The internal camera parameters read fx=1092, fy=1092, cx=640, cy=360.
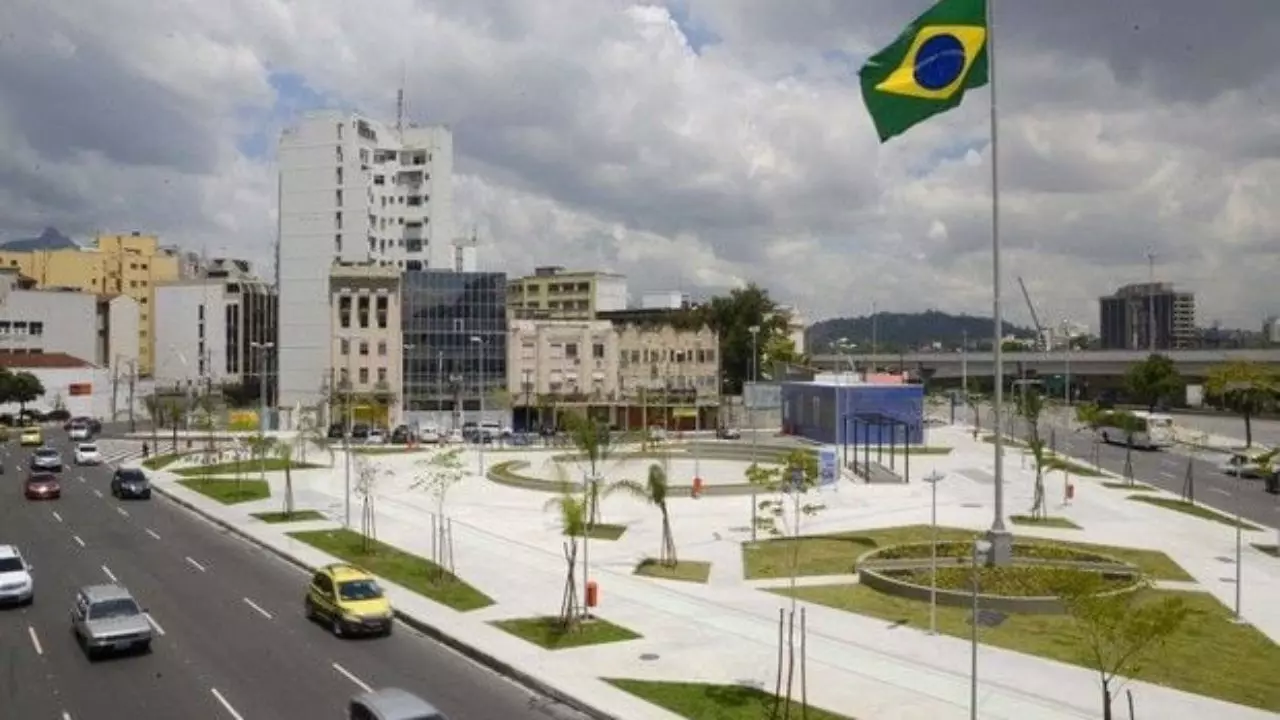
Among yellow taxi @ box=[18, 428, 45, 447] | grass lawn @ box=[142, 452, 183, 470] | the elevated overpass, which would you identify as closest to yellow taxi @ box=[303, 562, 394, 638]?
grass lawn @ box=[142, 452, 183, 470]

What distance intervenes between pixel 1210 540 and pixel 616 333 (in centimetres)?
6704

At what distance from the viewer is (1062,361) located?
471 feet

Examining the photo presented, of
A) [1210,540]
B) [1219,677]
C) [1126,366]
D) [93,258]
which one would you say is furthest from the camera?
[93,258]

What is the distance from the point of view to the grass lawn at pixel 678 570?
116 ft

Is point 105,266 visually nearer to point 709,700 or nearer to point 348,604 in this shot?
point 348,604

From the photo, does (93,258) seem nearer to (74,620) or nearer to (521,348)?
(521,348)

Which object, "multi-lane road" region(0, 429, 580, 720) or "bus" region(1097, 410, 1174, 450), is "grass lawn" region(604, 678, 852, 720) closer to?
"multi-lane road" region(0, 429, 580, 720)

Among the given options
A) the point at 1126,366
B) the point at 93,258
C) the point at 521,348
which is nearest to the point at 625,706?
the point at 521,348

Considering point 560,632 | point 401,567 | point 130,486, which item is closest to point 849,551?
point 560,632

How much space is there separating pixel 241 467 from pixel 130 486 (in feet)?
44.1

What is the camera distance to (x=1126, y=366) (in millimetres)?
138000

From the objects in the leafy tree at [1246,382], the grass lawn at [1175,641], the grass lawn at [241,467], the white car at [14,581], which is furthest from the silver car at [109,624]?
the leafy tree at [1246,382]

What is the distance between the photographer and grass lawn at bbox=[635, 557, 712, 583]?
3541cm

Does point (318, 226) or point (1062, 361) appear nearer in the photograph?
point (318, 226)
